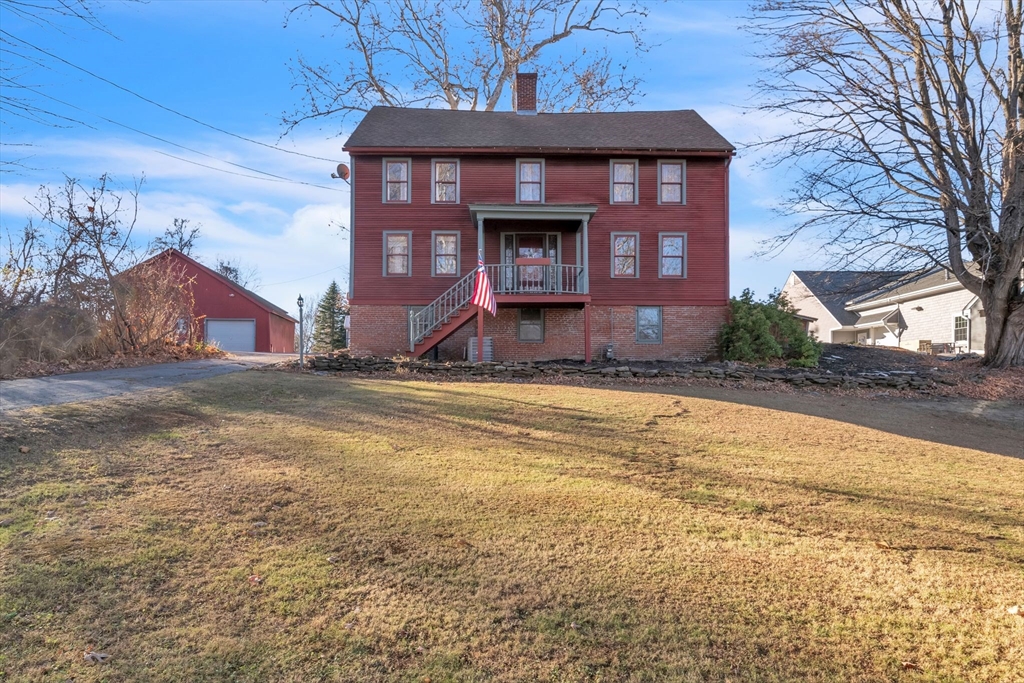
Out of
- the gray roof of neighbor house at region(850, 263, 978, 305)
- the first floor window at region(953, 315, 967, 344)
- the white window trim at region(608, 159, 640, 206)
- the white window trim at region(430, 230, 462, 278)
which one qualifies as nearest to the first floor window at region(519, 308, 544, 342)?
the white window trim at region(430, 230, 462, 278)

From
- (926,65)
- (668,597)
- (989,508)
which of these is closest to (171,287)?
(668,597)

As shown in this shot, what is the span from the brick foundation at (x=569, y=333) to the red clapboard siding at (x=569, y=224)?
0.35 meters

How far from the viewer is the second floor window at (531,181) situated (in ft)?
63.1

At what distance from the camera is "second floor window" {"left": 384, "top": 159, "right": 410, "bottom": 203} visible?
18906mm

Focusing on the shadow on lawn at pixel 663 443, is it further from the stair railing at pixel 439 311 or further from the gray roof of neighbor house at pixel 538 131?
the gray roof of neighbor house at pixel 538 131

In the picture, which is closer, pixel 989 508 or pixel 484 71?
pixel 989 508

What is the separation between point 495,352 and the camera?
61.3 feet

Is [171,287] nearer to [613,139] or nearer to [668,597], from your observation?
[613,139]

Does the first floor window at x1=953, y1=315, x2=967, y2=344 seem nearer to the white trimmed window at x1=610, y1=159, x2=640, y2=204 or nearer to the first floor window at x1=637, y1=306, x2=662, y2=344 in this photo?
the first floor window at x1=637, y1=306, x2=662, y2=344

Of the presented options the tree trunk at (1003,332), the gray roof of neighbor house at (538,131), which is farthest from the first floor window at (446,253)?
the tree trunk at (1003,332)

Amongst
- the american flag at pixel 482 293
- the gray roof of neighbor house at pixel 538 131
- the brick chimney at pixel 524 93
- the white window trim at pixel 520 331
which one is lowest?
the white window trim at pixel 520 331

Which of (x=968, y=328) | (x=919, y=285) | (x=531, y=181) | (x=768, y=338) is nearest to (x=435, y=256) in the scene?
(x=531, y=181)

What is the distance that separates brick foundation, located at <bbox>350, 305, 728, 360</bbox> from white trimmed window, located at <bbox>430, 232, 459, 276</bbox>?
62.9 inches

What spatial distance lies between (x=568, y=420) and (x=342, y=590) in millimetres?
5675
